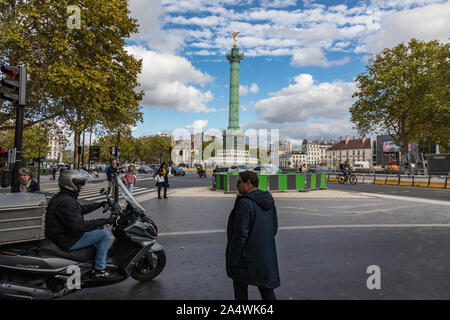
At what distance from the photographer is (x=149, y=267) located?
424 centimetres

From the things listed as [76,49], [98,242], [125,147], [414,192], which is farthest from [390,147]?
[98,242]

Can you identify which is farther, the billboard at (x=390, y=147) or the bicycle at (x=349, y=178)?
the billboard at (x=390, y=147)

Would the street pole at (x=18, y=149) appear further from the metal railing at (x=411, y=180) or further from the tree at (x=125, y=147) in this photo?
the tree at (x=125, y=147)

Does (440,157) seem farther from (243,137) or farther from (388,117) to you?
(243,137)

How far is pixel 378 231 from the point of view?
7.44m

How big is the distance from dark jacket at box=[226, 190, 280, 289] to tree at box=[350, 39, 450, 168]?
33.7 meters

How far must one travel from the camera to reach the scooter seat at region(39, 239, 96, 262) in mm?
3395

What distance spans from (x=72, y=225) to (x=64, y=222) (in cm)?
10

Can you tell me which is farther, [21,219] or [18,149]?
[18,149]

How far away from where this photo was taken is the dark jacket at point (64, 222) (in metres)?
3.39

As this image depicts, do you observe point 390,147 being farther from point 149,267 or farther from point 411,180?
point 149,267

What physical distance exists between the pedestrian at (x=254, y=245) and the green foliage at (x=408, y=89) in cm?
3363

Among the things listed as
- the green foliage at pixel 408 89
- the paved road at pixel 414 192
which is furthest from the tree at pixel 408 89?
the paved road at pixel 414 192
